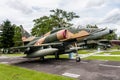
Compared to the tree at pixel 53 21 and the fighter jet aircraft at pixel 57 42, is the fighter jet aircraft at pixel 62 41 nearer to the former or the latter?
the fighter jet aircraft at pixel 57 42

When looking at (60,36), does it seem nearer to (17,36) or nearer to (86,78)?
(86,78)

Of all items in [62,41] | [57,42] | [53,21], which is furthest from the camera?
[53,21]

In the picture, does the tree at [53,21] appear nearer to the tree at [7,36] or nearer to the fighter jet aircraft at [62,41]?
the tree at [7,36]

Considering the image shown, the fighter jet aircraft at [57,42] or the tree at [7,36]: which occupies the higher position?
the tree at [7,36]

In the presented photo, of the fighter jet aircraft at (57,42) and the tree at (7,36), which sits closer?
the fighter jet aircraft at (57,42)

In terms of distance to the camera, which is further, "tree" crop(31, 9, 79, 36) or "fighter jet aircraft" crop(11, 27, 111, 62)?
"tree" crop(31, 9, 79, 36)

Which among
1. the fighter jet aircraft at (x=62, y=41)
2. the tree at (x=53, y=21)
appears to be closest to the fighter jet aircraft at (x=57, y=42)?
the fighter jet aircraft at (x=62, y=41)

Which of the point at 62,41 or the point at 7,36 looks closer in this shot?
the point at 62,41

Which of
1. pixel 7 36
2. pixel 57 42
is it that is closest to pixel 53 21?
pixel 7 36

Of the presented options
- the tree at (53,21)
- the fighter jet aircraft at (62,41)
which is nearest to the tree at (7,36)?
the tree at (53,21)

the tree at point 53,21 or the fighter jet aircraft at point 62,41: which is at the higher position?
the tree at point 53,21

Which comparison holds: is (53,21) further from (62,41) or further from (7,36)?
(62,41)

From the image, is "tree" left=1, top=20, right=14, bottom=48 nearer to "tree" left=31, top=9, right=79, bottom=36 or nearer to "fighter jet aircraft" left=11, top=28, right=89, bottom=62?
"tree" left=31, top=9, right=79, bottom=36

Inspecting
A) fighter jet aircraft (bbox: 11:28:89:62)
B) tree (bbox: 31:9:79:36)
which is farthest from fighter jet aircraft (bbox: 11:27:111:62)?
tree (bbox: 31:9:79:36)
